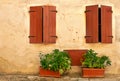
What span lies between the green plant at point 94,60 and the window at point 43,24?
1452 millimetres

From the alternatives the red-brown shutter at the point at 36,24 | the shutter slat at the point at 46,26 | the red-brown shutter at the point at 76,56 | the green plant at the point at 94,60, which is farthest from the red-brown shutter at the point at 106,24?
the red-brown shutter at the point at 36,24

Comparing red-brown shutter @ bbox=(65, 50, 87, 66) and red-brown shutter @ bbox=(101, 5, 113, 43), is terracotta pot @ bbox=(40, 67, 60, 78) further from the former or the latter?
Result: red-brown shutter @ bbox=(101, 5, 113, 43)

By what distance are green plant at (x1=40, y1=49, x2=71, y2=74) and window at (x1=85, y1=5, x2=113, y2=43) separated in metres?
1.20

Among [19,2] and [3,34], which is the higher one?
[19,2]

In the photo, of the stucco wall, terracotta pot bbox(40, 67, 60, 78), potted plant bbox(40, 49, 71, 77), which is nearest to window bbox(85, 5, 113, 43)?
the stucco wall

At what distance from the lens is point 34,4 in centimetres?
1255

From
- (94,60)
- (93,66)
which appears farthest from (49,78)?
(94,60)

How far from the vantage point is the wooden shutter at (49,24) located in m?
12.2

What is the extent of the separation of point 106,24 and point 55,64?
7.92 ft

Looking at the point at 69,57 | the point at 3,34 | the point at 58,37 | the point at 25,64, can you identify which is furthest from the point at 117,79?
the point at 3,34

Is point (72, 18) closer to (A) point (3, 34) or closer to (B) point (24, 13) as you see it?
(B) point (24, 13)

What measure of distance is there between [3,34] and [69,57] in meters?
2.73

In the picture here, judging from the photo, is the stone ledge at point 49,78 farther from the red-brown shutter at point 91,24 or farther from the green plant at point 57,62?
the red-brown shutter at point 91,24

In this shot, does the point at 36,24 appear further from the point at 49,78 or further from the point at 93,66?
the point at 93,66
